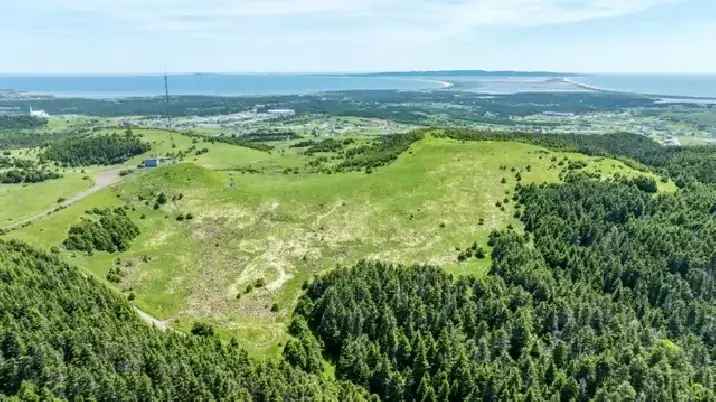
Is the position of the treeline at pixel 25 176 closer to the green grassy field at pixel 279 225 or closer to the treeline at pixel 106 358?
the green grassy field at pixel 279 225

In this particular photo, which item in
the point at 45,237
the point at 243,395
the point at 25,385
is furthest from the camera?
the point at 45,237

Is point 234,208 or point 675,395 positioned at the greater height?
point 234,208

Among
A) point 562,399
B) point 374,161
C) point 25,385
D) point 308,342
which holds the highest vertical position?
point 374,161

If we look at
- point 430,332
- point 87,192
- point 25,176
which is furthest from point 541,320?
point 25,176

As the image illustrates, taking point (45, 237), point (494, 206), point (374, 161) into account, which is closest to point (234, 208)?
point (45, 237)

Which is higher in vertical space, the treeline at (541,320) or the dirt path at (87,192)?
the dirt path at (87,192)

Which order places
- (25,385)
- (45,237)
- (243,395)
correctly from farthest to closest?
(45,237), (243,395), (25,385)

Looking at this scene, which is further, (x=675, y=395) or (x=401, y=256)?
(x=401, y=256)

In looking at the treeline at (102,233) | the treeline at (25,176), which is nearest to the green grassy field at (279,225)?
the treeline at (102,233)

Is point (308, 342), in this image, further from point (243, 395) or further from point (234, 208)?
point (234, 208)
